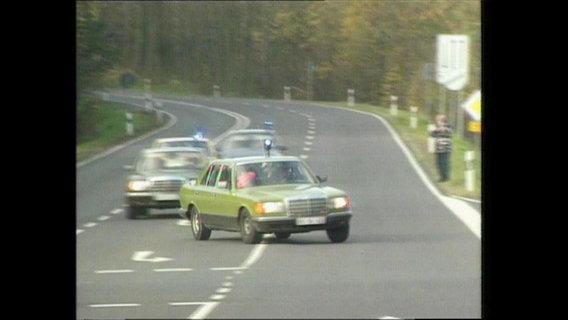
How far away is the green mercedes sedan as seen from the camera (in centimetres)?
638

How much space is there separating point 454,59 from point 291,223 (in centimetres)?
88

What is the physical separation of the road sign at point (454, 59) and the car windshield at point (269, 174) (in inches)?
26.0

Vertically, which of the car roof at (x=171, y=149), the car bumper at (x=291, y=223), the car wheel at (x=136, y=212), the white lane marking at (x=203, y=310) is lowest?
the white lane marking at (x=203, y=310)

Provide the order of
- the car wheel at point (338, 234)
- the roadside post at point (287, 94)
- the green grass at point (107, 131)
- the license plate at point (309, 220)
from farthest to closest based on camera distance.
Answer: the roadside post at point (287, 94) → the car wheel at point (338, 234) → the license plate at point (309, 220) → the green grass at point (107, 131)

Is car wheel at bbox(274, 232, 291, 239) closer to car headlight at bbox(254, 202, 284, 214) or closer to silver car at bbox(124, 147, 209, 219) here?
car headlight at bbox(254, 202, 284, 214)

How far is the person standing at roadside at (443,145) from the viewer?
642 cm

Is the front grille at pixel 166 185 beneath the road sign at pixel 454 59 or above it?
beneath

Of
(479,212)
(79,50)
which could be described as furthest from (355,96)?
(79,50)

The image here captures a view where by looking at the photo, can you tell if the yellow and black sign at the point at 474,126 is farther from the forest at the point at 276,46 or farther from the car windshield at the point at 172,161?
the car windshield at the point at 172,161

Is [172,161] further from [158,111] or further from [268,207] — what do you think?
[268,207]

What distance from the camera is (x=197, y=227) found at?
21.4 feet

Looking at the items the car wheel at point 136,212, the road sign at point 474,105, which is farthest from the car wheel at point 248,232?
the road sign at point 474,105
